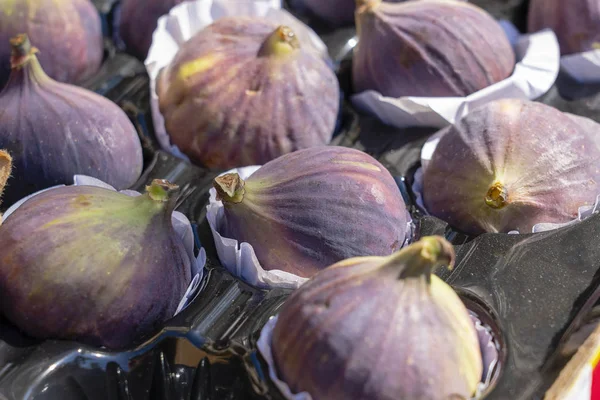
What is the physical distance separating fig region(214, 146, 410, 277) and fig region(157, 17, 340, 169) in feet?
0.79

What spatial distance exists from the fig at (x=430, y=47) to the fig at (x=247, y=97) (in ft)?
0.48

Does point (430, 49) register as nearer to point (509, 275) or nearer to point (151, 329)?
point (509, 275)

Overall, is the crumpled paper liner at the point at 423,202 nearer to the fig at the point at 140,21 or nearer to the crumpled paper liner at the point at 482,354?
the crumpled paper liner at the point at 482,354

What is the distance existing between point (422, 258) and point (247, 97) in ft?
2.15

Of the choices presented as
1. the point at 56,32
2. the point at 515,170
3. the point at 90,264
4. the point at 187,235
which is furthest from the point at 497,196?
the point at 56,32

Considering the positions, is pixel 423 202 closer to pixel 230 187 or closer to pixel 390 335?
pixel 230 187

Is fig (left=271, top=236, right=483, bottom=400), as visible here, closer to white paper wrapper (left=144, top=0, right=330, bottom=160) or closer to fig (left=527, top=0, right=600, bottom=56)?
white paper wrapper (left=144, top=0, right=330, bottom=160)

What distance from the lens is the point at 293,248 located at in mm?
1146

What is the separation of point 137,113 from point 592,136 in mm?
962

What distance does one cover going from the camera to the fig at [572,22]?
1712 mm

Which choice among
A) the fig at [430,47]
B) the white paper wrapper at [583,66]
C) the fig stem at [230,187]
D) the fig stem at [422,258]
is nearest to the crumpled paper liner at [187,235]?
the fig stem at [230,187]

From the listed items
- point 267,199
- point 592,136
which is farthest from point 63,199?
point 592,136

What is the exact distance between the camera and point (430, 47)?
1.51m

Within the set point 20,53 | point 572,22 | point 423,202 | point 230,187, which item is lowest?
point 423,202
